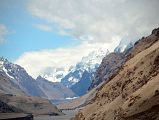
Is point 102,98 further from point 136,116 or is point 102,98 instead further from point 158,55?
point 136,116

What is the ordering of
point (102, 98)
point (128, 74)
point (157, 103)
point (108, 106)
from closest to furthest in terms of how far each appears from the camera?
1. point (157, 103)
2. point (108, 106)
3. point (128, 74)
4. point (102, 98)

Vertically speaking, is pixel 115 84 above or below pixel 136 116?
above

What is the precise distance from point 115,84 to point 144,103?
14208 mm

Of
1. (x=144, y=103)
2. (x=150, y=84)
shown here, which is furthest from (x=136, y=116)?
(x=150, y=84)

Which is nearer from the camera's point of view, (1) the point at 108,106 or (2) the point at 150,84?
(2) the point at 150,84

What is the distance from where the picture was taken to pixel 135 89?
4153 centimetres

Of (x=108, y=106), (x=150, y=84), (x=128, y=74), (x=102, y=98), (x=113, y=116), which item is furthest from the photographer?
(x=102, y=98)

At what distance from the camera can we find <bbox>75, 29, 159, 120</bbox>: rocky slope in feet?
113

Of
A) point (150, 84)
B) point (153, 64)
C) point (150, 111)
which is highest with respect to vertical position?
point (153, 64)

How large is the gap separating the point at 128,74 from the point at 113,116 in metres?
7.38

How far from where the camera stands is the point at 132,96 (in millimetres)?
38344

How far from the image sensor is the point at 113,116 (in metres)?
41.1

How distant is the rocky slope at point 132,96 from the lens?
34.5m

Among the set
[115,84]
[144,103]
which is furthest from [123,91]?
[144,103]
